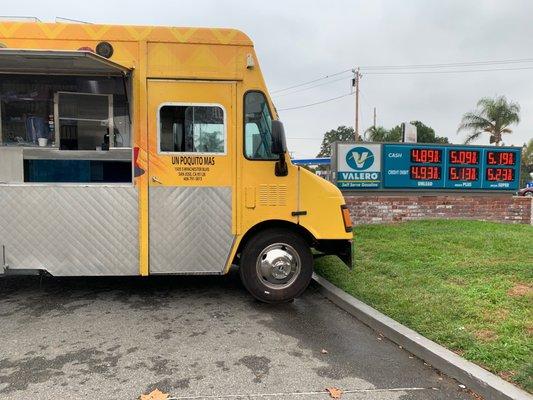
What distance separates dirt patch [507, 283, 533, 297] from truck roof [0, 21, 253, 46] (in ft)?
15.1

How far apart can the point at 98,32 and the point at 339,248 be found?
382cm

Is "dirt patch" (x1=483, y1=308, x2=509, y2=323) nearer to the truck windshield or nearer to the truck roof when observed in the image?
the truck windshield

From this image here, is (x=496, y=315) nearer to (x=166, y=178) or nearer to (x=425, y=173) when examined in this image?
(x=166, y=178)

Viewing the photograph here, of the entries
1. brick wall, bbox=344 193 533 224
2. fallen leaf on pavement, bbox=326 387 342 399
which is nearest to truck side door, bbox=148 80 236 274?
fallen leaf on pavement, bbox=326 387 342 399

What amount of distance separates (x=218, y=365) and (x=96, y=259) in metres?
2.16

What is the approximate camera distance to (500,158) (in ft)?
40.3

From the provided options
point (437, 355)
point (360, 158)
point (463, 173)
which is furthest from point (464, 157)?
point (437, 355)

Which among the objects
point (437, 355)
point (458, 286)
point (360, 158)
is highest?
point (360, 158)

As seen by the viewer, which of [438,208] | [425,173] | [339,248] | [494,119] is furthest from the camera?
[494,119]

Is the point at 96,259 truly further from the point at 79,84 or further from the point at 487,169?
the point at 487,169

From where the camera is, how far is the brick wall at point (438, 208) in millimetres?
11344

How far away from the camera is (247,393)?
11.3 feet

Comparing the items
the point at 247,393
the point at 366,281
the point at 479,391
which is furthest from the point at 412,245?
the point at 247,393

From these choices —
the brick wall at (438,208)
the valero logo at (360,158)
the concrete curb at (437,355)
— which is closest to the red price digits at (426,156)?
the brick wall at (438,208)
